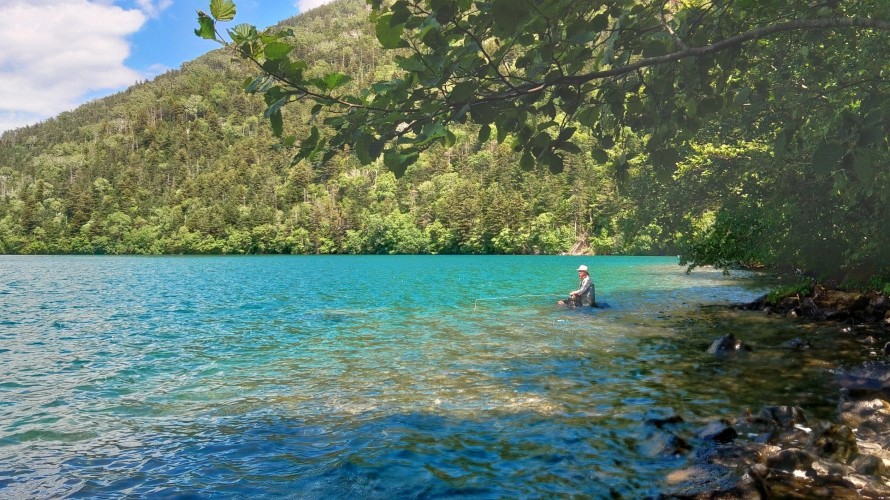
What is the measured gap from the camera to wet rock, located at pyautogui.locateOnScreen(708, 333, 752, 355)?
16.4 meters

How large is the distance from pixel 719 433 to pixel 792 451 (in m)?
1.40

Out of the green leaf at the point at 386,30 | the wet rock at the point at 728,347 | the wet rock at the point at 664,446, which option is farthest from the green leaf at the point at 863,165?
the wet rock at the point at 728,347

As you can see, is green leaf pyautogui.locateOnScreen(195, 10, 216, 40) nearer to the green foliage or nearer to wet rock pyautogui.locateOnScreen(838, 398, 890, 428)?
wet rock pyautogui.locateOnScreen(838, 398, 890, 428)

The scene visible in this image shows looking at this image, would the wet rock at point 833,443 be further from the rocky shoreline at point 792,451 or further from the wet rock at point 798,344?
the wet rock at point 798,344

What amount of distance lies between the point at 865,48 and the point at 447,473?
14143 millimetres

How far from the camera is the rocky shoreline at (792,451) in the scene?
22.2 ft

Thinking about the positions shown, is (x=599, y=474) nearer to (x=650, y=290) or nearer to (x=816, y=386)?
(x=816, y=386)

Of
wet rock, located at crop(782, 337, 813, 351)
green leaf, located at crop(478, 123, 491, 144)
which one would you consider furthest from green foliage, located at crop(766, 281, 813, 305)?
green leaf, located at crop(478, 123, 491, 144)

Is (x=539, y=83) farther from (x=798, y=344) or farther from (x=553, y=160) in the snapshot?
(x=798, y=344)

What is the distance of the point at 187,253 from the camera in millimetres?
191875

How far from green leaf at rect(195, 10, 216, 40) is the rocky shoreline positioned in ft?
22.8

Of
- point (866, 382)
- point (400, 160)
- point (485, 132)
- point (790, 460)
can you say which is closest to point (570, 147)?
point (485, 132)

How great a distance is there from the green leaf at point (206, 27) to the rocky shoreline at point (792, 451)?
6.95m

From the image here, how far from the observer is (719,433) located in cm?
886
